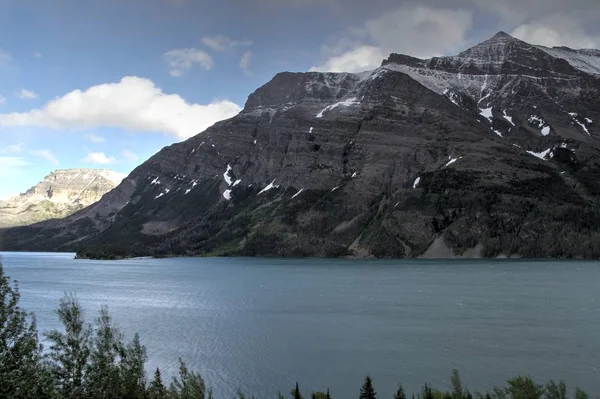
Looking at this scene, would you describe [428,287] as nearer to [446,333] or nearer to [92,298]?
[446,333]

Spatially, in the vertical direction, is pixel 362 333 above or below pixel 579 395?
below

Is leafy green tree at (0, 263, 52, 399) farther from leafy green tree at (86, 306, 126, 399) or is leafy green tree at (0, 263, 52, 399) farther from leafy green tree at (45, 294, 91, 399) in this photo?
leafy green tree at (86, 306, 126, 399)

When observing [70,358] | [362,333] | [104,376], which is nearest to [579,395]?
[104,376]

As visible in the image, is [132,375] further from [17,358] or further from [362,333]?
[362,333]

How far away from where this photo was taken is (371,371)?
7156 cm

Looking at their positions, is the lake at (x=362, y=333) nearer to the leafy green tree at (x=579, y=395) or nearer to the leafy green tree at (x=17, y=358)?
the leafy green tree at (x=579, y=395)

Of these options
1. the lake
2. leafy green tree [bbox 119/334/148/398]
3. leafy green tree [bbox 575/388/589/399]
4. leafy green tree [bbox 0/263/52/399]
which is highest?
leafy green tree [bbox 0/263/52/399]

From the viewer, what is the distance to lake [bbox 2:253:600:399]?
6950cm

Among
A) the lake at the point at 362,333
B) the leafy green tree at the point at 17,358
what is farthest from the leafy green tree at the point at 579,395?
the leafy green tree at the point at 17,358

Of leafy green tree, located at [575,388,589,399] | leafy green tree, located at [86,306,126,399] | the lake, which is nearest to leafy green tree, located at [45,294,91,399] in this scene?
leafy green tree, located at [86,306,126,399]

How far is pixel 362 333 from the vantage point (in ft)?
325

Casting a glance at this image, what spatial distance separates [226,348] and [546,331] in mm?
54491

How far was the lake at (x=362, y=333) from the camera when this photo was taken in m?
69.5

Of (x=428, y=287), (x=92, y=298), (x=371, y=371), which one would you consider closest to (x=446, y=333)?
(x=371, y=371)
